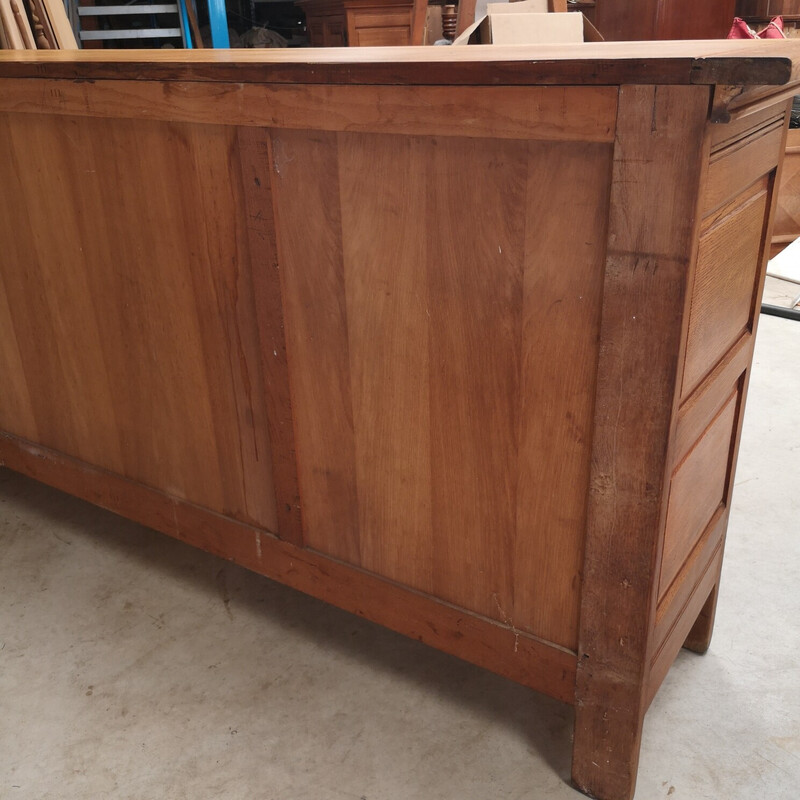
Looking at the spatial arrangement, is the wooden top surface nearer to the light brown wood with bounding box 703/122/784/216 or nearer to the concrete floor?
the light brown wood with bounding box 703/122/784/216

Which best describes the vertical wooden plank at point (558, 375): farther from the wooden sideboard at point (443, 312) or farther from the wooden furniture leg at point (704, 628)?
the wooden furniture leg at point (704, 628)

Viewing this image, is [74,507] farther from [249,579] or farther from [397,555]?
[397,555]

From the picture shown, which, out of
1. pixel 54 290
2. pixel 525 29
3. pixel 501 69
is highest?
pixel 501 69

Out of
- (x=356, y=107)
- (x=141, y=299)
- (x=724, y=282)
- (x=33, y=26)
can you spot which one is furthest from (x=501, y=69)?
(x=33, y=26)

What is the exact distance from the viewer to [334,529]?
1.40 metres

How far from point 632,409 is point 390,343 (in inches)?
14.0

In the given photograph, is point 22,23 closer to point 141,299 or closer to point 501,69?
point 141,299

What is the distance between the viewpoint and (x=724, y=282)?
1.15 m

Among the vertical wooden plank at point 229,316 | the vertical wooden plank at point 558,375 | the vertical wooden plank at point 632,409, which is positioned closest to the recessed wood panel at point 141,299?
the vertical wooden plank at point 229,316

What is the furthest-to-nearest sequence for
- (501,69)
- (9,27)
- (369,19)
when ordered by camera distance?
(369,19)
(9,27)
(501,69)

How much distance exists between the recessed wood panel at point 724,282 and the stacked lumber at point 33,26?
2190 millimetres

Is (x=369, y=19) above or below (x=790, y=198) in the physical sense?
above

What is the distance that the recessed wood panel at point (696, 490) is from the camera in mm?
1166

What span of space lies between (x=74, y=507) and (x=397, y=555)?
3.46ft
